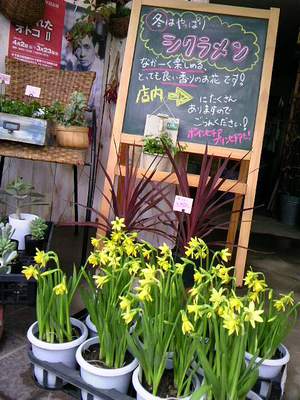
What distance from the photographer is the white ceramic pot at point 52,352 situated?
1229mm

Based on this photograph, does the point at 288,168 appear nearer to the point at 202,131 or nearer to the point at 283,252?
the point at 283,252

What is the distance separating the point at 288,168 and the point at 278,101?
213 cm

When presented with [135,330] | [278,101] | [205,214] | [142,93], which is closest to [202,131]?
[142,93]

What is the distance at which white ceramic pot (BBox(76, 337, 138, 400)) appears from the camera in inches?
44.5

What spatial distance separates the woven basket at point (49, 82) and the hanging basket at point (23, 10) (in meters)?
0.31

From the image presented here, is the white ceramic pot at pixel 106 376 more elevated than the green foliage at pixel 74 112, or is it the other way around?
Answer: the green foliage at pixel 74 112

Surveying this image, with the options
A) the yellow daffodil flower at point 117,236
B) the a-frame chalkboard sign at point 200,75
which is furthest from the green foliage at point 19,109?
the yellow daffodil flower at point 117,236

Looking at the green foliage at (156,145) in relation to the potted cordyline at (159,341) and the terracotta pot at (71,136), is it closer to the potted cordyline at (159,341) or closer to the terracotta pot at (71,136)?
the terracotta pot at (71,136)

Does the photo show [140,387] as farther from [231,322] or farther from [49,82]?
[49,82]

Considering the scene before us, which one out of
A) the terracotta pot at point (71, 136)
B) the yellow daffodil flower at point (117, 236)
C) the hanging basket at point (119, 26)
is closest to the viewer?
the yellow daffodil flower at point (117, 236)

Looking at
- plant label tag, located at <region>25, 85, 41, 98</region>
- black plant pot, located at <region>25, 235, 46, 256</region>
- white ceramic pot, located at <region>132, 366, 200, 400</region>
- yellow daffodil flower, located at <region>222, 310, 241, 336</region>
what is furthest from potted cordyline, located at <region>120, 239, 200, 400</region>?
plant label tag, located at <region>25, 85, 41, 98</region>

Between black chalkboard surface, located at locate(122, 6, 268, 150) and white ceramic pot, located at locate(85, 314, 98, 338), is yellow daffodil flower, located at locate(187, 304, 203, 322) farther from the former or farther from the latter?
black chalkboard surface, located at locate(122, 6, 268, 150)

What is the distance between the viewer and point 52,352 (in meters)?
1.24

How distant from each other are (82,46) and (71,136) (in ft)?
3.65
